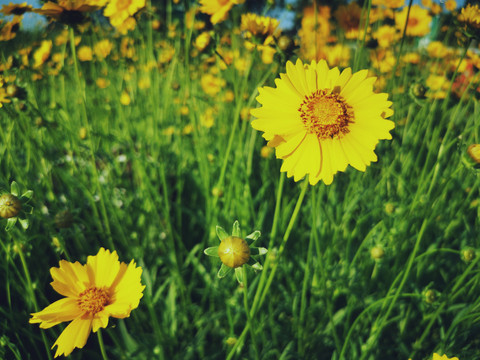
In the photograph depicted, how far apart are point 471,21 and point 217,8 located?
25.9 inches

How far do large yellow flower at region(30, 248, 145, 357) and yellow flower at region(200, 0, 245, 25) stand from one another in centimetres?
67

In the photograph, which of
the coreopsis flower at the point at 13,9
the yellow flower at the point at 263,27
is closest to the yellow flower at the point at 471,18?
the yellow flower at the point at 263,27

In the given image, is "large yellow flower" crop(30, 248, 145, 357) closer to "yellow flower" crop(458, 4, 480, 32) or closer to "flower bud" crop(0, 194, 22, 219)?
"flower bud" crop(0, 194, 22, 219)

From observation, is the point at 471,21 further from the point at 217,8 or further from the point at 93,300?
the point at 93,300

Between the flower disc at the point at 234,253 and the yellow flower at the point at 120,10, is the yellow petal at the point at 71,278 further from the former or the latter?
the yellow flower at the point at 120,10

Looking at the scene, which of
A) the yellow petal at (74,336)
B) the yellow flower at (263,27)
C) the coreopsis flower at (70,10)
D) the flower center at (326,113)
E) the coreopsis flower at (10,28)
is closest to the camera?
the yellow petal at (74,336)

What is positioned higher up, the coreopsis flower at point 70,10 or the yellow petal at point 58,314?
the coreopsis flower at point 70,10

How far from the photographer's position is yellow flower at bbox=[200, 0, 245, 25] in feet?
2.83

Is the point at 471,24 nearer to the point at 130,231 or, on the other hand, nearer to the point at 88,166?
the point at 130,231

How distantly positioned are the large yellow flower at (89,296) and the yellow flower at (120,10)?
65cm

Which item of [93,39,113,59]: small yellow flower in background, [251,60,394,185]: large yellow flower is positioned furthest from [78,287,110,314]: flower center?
[93,39,113,59]: small yellow flower in background

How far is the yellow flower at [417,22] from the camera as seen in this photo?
173 cm

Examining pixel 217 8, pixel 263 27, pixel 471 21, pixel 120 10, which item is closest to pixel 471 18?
pixel 471 21

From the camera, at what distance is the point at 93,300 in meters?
0.59
